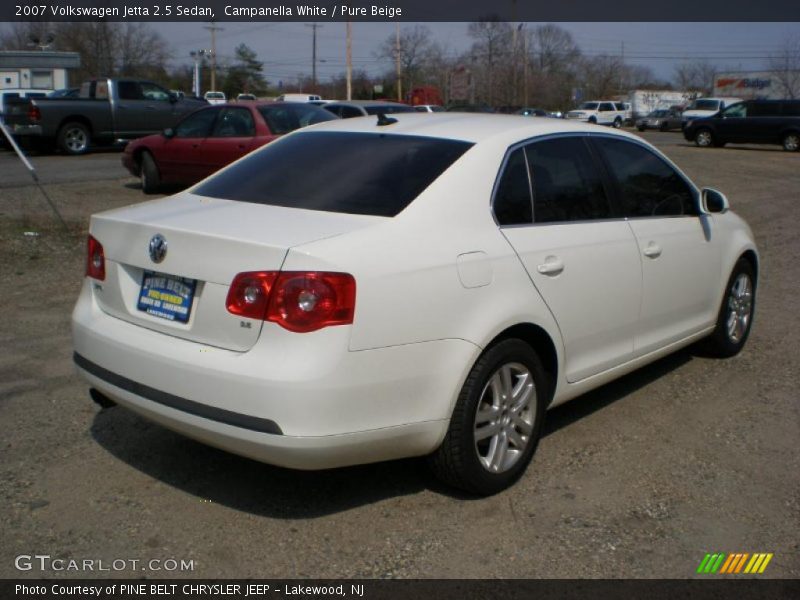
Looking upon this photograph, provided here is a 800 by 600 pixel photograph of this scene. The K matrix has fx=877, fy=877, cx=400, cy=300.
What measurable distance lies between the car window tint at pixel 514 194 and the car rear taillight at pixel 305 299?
1020mm

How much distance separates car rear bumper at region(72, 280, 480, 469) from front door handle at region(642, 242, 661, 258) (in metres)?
1.68

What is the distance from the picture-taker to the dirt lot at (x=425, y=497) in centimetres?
343

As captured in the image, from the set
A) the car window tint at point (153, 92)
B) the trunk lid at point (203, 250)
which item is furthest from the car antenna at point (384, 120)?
the car window tint at point (153, 92)

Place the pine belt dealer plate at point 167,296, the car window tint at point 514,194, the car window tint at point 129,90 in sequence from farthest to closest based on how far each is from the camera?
the car window tint at point 129,90, the car window tint at point 514,194, the pine belt dealer plate at point 167,296

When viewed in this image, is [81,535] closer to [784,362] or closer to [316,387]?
[316,387]

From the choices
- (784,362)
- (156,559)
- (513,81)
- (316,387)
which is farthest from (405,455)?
(513,81)

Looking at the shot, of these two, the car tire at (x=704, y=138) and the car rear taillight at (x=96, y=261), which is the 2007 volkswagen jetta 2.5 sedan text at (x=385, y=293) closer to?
the car rear taillight at (x=96, y=261)

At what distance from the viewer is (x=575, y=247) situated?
4.31m

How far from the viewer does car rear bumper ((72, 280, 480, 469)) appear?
3.23 meters

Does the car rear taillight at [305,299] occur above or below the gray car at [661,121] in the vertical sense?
below

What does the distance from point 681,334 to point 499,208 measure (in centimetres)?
194

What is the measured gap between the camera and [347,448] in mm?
3359

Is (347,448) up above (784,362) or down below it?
above
